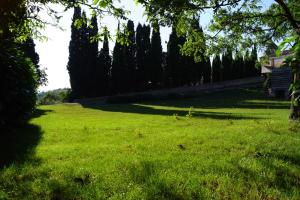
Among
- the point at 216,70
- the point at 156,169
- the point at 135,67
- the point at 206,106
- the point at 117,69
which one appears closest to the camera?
the point at 156,169

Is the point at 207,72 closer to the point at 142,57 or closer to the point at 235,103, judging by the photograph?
the point at 142,57

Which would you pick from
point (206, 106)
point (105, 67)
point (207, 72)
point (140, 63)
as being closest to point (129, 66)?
point (140, 63)

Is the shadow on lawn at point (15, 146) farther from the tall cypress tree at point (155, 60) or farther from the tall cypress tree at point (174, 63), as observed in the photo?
the tall cypress tree at point (174, 63)

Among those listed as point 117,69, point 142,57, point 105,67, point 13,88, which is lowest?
point 13,88

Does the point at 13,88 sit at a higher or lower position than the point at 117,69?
lower

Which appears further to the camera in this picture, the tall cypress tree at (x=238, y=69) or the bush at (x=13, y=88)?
the tall cypress tree at (x=238, y=69)

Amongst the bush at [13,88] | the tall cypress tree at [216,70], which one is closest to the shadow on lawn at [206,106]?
the tall cypress tree at [216,70]

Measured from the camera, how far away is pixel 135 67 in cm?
6569

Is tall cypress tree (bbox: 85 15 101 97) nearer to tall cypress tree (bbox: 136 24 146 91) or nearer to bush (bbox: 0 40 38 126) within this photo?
tall cypress tree (bbox: 136 24 146 91)

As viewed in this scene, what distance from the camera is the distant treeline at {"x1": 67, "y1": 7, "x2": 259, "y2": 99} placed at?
61.7 meters

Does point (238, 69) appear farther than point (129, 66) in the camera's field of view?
Yes

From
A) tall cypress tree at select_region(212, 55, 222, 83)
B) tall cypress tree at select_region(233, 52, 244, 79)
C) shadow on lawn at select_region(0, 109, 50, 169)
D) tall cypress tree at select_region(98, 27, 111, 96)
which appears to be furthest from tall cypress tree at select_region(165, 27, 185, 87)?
shadow on lawn at select_region(0, 109, 50, 169)

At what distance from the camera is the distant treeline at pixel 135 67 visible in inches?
2427

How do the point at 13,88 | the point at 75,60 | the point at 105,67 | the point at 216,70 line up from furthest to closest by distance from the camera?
the point at 216,70 → the point at 105,67 → the point at 75,60 → the point at 13,88
